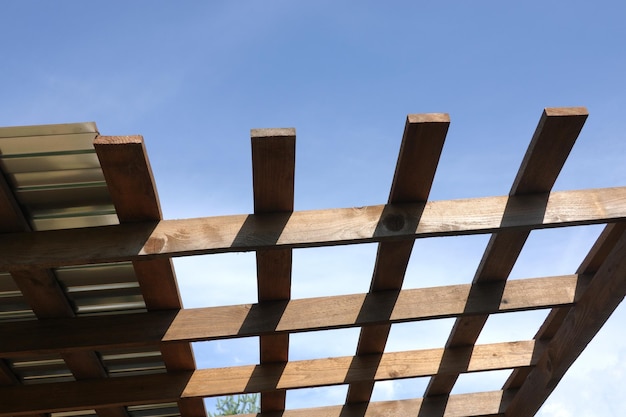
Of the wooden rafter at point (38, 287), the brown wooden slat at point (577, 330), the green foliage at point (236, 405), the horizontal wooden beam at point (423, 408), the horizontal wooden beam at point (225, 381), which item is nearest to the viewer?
the wooden rafter at point (38, 287)

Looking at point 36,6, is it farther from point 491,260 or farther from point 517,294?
point 517,294

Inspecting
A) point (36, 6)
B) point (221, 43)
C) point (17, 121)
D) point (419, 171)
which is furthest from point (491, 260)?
point (36, 6)

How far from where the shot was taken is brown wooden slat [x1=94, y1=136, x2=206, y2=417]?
2482 mm

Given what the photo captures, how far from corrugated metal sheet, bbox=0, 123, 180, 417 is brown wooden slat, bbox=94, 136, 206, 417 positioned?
0.37 feet

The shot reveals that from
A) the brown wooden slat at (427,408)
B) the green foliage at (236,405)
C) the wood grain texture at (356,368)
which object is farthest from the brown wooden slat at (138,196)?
the green foliage at (236,405)

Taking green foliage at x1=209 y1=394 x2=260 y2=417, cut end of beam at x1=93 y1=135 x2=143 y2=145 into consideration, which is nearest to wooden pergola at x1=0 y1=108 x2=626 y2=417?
cut end of beam at x1=93 y1=135 x2=143 y2=145

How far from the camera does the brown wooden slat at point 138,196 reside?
2.48 metres

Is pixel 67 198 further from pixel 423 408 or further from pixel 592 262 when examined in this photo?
pixel 423 408

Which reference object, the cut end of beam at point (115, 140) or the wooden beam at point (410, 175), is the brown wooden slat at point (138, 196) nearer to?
the cut end of beam at point (115, 140)

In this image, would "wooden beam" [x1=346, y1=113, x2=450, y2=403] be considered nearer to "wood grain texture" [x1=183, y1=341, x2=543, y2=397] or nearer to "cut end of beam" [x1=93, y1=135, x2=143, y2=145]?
"wood grain texture" [x1=183, y1=341, x2=543, y2=397]

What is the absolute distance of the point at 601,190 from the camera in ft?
10.3

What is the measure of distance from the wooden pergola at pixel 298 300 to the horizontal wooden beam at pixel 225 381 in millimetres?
10

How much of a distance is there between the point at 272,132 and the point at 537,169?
1432 millimetres

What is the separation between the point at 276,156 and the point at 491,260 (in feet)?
5.59
